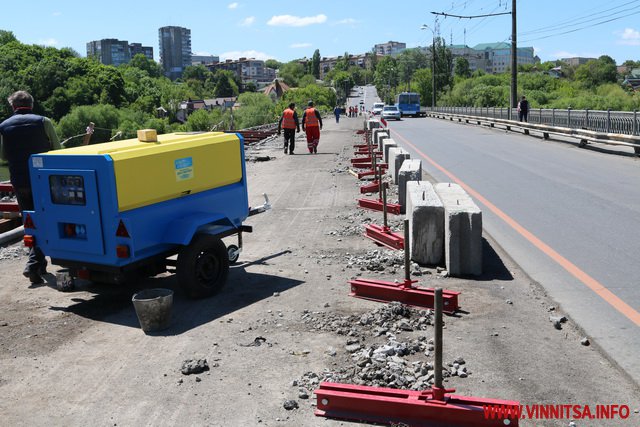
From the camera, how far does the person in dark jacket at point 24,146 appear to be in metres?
7.53

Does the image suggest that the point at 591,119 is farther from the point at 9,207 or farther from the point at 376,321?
the point at 376,321

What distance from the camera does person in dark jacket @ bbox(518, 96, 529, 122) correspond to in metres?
Result: 35.5

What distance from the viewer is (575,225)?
32.3ft

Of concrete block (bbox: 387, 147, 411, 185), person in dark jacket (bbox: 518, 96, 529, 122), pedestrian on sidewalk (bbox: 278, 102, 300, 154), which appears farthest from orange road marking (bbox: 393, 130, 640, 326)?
person in dark jacket (bbox: 518, 96, 529, 122)

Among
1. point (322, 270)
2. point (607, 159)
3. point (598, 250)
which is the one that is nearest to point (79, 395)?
point (322, 270)

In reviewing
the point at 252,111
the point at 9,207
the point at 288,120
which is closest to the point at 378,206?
the point at 9,207

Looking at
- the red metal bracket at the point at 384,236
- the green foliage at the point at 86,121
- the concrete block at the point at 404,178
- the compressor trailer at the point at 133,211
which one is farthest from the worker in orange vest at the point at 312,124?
the green foliage at the point at 86,121

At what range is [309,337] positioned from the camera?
555cm

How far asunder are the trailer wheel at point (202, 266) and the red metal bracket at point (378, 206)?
466cm

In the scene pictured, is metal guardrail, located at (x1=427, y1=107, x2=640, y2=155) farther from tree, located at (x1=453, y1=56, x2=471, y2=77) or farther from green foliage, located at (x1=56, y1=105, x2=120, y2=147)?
tree, located at (x1=453, y1=56, x2=471, y2=77)

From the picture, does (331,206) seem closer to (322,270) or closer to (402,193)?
(402,193)

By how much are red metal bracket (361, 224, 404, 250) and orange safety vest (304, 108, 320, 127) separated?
47.9ft

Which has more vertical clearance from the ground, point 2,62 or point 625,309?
point 2,62

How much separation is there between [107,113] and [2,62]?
69.3ft
